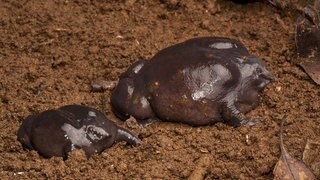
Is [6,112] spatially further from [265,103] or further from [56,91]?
[265,103]

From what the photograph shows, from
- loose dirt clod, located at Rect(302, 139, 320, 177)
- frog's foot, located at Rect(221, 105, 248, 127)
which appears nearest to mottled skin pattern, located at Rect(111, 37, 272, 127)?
frog's foot, located at Rect(221, 105, 248, 127)

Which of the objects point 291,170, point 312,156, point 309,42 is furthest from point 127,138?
point 309,42

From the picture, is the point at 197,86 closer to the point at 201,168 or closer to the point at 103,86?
the point at 201,168

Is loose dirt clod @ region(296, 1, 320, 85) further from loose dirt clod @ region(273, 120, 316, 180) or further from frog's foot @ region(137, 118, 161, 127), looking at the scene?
frog's foot @ region(137, 118, 161, 127)

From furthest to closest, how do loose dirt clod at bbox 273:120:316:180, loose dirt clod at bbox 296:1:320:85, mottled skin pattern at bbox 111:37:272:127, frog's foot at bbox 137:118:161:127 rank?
loose dirt clod at bbox 296:1:320:85 → frog's foot at bbox 137:118:161:127 → mottled skin pattern at bbox 111:37:272:127 → loose dirt clod at bbox 273:120:316:180

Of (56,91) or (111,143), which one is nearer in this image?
(111,143)

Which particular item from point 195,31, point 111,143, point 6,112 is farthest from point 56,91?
point 195,31
